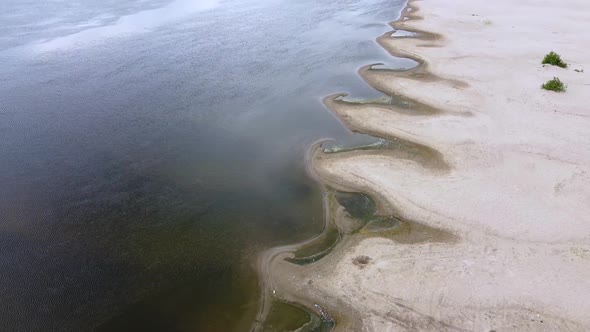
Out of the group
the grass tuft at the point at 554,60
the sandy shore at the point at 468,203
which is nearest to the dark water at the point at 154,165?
the sandy shore at the point at 468,203

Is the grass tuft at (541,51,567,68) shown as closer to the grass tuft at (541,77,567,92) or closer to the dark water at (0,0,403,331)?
the grass tuft at (541,77,567,92)

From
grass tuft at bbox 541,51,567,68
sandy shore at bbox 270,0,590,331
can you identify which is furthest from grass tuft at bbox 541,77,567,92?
grass tuft at bbox 541,51,567,68

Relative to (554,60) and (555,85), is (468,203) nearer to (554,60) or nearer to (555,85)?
(555,85)

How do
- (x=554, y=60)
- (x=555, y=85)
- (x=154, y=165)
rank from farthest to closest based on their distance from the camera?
(x=554, y=60), (x=555, y=85), (x=154, y=165)

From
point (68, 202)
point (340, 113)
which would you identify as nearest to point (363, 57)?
point (340, 113)

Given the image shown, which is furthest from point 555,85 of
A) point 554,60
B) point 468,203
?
point 468,203

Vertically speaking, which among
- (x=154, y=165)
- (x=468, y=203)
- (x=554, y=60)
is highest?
(x=554, y=60)

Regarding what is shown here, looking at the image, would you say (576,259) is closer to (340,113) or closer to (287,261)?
(287,261)
